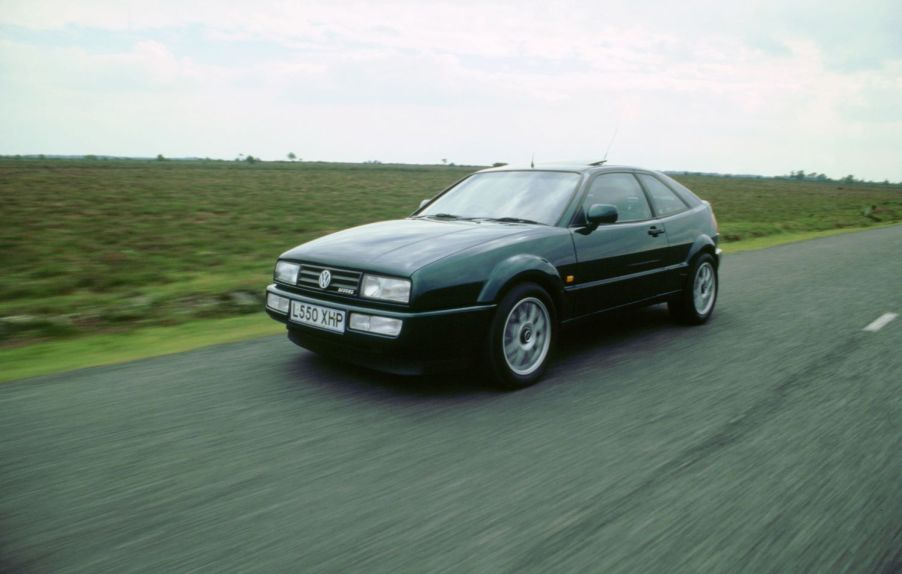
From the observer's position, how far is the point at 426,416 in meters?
3.98

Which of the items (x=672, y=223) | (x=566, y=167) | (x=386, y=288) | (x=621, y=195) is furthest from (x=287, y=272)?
(x=672, y=223)

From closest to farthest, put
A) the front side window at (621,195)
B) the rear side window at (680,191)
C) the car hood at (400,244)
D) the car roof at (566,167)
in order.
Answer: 1. the car hood at (400,244)
2. the front side window at (621,195)
3. the car roof at (566,167)
4. the rear side window at (680,191)

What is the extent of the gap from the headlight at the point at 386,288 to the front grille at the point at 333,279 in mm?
77

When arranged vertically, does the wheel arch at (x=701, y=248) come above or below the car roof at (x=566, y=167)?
below

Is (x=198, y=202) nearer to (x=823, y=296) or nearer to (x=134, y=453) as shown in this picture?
(x=823, y=296)

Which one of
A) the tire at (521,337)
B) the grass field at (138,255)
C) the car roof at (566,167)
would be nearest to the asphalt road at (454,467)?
the tire at (521,337)

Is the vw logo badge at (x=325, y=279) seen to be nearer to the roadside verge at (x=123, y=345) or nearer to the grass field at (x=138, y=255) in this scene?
the roadside verge at (x=123, y=345)

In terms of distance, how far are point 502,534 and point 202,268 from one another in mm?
8393

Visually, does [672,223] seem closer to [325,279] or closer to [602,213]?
[602,213]

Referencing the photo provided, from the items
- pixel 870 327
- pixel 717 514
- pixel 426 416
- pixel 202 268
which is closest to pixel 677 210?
pixel 870 327

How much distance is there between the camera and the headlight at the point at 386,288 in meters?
4.11

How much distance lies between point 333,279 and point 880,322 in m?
5.45

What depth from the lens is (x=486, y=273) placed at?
435 centimetres

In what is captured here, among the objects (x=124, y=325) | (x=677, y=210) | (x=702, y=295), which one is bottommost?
(x=124, y=325)
